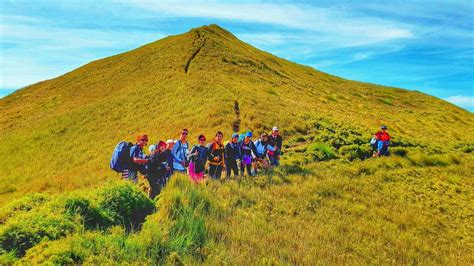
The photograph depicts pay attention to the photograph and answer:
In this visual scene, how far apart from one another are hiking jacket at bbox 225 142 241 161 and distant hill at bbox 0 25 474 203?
22.4ft

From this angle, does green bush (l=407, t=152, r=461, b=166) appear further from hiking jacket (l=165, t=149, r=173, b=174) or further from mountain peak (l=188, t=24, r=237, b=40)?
mountain peak (l=188, t=24, r=237, b=40)

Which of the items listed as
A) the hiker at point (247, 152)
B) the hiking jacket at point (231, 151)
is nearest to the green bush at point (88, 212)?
the hiking jacket at point (231, 151)

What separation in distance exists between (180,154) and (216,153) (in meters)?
1.34

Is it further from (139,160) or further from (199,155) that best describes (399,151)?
(139,160)

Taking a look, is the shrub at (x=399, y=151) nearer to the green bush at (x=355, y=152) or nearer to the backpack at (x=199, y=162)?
the green bush at (x=355, y=152)

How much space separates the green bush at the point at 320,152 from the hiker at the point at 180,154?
24.6ft

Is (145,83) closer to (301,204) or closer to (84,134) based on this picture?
(84,134)

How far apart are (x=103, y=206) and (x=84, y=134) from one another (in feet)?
92.3

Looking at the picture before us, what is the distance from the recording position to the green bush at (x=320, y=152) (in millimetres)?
18619

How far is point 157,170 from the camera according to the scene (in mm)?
11883

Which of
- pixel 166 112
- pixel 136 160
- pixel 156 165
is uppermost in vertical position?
pixel 166 112

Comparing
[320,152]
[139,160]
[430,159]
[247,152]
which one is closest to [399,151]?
[430,159]

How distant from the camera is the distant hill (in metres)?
24.4

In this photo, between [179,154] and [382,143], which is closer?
[179,154]
